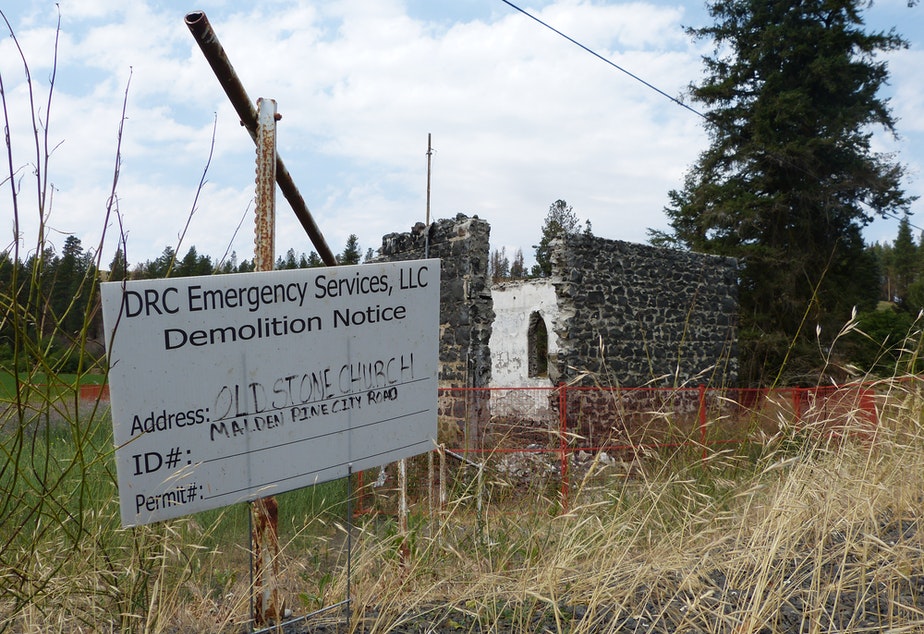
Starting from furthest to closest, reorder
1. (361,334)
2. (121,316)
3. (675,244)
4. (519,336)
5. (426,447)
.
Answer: (675,244)
(519,336)
(426,447)
(361,334)
(121,316)

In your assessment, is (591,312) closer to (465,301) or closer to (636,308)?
(636,308)

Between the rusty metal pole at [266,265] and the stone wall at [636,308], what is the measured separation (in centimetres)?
818

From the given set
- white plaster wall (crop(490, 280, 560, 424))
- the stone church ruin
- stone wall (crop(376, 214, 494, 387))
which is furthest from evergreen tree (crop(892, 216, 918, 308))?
stone wall (crop(376, 214, 494, 387))

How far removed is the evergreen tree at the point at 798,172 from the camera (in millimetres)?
21078

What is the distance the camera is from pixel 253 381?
99.8 inches

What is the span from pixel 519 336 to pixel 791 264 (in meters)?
8.49

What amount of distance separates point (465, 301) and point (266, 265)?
239 inches

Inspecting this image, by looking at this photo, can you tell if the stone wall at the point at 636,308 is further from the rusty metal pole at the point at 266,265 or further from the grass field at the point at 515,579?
the rusty metal pole at the point at 266,265

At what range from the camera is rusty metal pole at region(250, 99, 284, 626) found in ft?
8.64

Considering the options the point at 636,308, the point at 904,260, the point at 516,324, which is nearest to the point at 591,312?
the point at 636,308

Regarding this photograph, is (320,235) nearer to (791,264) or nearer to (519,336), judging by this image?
(519,336)

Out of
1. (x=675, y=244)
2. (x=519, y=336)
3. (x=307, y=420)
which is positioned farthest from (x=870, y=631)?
(x=675, y=244)

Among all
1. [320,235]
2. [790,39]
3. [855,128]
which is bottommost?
[320,235]

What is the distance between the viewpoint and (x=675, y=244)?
27.7 m
